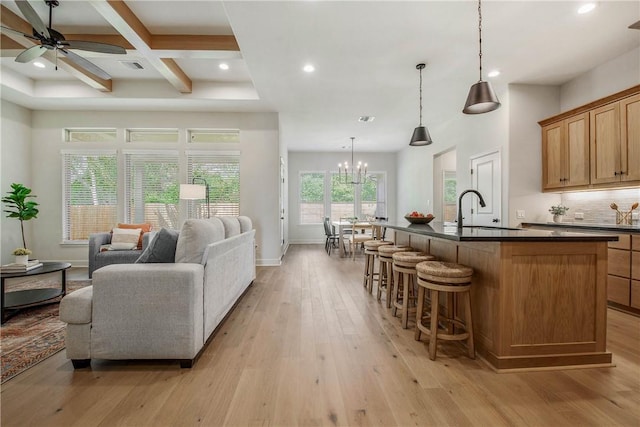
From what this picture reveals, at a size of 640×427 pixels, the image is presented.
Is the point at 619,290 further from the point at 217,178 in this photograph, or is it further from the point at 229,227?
the point at 217,178

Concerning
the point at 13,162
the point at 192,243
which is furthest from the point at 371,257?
the point at 13,162

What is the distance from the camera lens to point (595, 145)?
348 centimetres

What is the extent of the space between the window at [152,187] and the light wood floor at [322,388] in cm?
391

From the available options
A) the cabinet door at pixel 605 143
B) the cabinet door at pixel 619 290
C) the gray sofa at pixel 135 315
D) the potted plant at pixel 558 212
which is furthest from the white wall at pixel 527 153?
the gray sofa at pixel 135 315

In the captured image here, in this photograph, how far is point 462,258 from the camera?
95.1 inches

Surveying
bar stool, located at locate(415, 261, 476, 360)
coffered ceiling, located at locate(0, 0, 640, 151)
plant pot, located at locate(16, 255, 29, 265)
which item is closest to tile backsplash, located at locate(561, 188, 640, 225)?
coffered ceiling, located at locate(0, 0, 640, 151)

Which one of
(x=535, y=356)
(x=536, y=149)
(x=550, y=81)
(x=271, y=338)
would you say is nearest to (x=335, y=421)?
(x=271, y=338)

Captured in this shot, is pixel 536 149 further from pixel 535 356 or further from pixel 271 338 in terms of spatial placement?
pixel 271 338

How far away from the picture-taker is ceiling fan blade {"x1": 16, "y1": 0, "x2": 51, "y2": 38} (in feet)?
7.93

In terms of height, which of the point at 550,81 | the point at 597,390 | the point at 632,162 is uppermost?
the point at 550,81

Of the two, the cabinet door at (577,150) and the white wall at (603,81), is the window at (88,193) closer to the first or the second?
the cabinet door at (577,150)

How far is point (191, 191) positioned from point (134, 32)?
227 centimetres

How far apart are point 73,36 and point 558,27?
561 cm

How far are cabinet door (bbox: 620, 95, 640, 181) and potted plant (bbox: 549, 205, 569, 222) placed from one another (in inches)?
33.1
